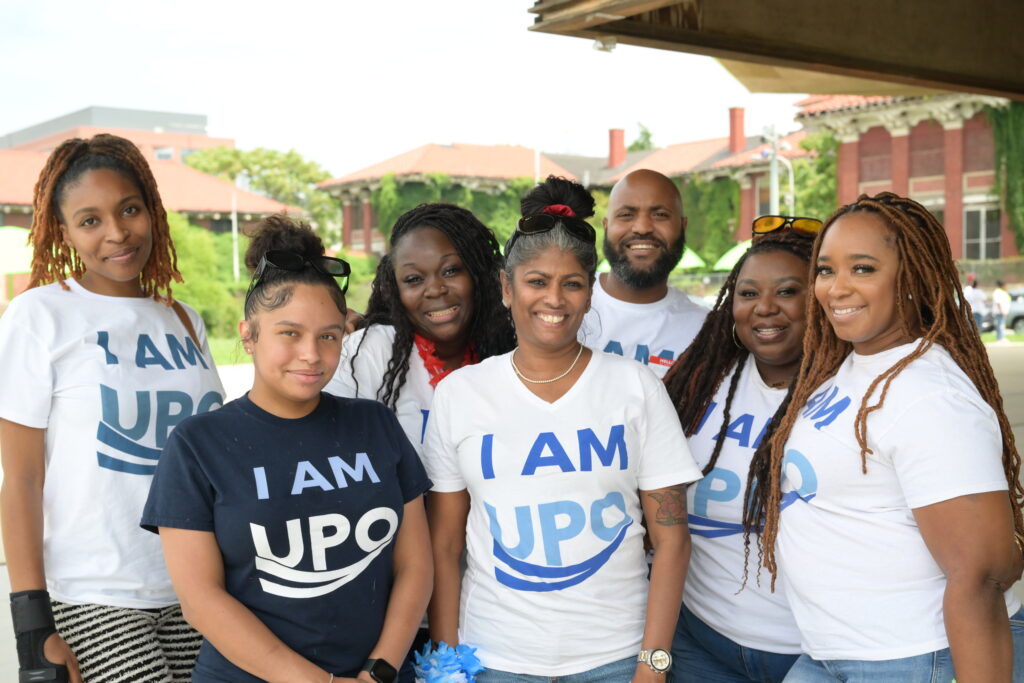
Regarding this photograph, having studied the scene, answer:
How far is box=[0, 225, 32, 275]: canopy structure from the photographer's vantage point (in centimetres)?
816

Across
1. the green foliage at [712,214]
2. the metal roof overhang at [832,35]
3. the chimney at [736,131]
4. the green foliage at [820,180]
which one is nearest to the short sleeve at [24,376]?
the metal roof overhang at [832,35]

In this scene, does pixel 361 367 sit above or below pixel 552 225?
below

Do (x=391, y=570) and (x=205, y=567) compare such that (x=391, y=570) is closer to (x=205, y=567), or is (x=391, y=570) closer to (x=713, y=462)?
(x=205, y=567)

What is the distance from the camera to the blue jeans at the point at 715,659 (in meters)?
2.50

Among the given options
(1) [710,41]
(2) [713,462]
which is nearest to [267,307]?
(2) [713,462]

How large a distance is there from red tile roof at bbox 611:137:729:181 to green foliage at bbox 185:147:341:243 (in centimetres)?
1772

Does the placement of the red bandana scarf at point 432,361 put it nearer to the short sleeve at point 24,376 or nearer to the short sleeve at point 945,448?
the short sleeve at point 24,376

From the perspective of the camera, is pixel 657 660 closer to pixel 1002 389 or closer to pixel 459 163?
pixel 1002 389

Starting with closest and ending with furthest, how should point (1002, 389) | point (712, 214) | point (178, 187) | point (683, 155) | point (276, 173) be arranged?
point (1002, 389) → point (178, 187) → point (712, 214) → point (683, 155) → point (276, 173)

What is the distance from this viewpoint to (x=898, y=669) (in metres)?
2.08

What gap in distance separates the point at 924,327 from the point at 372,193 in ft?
134

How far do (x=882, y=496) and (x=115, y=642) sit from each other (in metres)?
1.78

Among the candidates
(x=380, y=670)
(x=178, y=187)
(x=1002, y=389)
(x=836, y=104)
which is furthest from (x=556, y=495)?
(x=178, y=187)

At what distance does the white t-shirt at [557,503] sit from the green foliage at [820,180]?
29.5 metres
